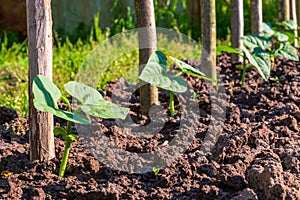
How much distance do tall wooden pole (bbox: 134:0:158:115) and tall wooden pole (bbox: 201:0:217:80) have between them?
55cm

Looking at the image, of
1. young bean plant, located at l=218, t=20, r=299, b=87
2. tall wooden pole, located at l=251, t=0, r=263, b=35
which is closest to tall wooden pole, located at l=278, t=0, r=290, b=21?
tall wooden pole, located at l=251, t=0, r=263, b=35

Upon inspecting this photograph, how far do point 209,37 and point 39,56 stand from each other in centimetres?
145

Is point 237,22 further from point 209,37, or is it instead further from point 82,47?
point 82,47

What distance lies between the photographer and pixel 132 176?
266 centimetres

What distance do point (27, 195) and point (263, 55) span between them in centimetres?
178

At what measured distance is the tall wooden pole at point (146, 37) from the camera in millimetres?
3338

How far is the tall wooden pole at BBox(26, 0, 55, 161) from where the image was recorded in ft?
8.67

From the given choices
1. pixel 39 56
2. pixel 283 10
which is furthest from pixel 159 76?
pixel 283 10

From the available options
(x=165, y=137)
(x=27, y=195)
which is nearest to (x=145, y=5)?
(x=165, y=137)

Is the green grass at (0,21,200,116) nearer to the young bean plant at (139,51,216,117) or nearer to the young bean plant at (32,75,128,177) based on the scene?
the young bean plant at (139,51,216,117)

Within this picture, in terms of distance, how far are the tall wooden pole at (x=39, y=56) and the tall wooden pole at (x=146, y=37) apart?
76 cm

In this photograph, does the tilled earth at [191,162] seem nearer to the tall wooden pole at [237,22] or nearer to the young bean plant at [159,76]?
the young bean plant at [159,76]

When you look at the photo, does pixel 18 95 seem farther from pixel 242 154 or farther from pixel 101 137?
pixel 242 154

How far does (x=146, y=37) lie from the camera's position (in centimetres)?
335
